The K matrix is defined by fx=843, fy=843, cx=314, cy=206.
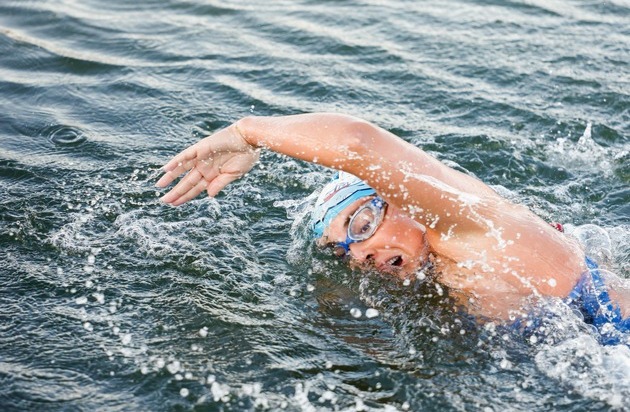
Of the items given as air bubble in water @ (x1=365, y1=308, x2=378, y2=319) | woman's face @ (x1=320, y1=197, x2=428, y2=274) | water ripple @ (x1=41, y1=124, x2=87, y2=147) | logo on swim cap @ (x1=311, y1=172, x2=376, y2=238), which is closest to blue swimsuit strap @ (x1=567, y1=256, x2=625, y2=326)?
woman's face @ (x1=320, y1=197, x2=428, y2=274)

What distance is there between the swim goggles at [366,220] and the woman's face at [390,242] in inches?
0.9

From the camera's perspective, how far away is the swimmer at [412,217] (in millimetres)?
4473

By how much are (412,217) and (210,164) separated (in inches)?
54.8

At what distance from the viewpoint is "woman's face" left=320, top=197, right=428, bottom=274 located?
5.10 m

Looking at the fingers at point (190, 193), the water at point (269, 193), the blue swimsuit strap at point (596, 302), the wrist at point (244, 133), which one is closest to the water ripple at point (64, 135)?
the water at point (269, 193)

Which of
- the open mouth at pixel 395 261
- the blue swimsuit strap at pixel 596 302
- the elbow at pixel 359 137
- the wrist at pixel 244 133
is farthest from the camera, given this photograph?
the open mouth at pixel 395 261

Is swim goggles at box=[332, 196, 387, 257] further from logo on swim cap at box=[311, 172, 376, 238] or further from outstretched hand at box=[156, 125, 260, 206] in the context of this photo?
outstretched hand at box=[156, 125, 260, 206]

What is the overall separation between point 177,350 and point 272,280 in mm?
1039

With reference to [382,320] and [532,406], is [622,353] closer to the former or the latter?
[532,406]

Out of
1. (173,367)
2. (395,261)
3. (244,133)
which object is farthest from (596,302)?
(173,367)

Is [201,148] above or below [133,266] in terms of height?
above

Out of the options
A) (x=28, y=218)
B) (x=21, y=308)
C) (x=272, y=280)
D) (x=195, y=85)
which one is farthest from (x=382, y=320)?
(x=195, y=85)

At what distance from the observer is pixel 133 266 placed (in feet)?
18.1

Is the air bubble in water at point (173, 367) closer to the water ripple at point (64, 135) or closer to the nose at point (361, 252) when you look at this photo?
the nose at point (361, 252)
